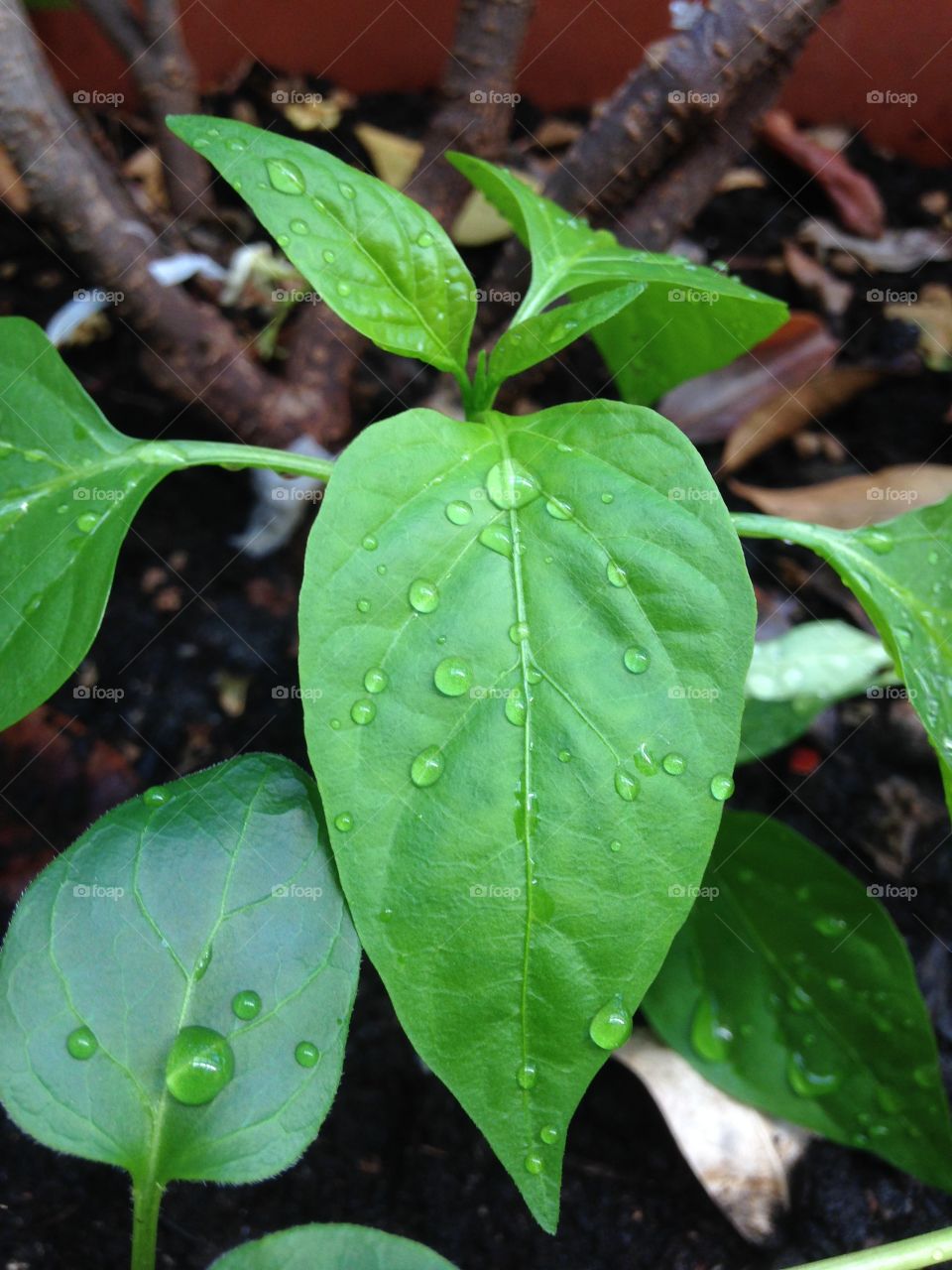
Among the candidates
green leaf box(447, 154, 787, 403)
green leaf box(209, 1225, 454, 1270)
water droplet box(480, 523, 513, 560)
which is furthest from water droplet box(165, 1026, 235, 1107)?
green leaf box(447, 154, 787, 403)

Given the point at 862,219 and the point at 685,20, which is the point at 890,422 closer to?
the point at 862,219

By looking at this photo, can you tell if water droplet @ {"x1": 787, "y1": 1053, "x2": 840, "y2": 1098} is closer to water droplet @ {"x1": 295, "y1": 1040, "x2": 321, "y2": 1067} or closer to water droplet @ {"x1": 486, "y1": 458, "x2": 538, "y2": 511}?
water droplet @ {"x1": 295, "y1": 1040, "x2": 321, "y2": 1067}

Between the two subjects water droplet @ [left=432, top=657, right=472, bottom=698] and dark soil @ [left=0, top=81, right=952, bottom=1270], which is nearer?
water droplet @ [left=432, top=657, right=472, bottom=698]

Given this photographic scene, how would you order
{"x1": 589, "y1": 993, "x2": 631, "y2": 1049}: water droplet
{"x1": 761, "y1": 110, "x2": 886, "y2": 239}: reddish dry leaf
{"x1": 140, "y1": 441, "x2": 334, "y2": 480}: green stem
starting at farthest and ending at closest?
{"x1": 761, "y1": 110, "x2": 886, "y2": 239}: reddish dry leaf → {"x1": 140, "y1": 441, "x2": 334, "y2": 480}: green stem → {"x1": 589, "y1": 993, "x2": 631, "y2": 1049}: water droplet

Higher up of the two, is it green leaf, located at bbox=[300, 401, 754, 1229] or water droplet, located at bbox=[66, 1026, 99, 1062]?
green leaf, located at bbox=[300, 401, 754, 1229]

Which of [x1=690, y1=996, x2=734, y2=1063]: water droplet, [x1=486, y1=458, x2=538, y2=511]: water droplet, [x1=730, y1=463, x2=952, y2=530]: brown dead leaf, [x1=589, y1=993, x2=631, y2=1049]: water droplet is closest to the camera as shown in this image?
[x1=589, y1=993, x2=631, y2=1049]: water droplet

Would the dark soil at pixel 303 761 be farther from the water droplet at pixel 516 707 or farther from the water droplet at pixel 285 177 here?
the water droplet at pixel 285 177
